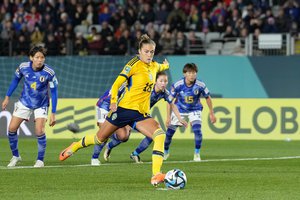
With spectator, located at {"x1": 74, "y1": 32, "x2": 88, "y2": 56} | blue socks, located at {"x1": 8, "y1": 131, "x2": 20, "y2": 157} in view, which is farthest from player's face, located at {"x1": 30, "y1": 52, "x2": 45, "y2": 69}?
spectator, located at {"x1": 74, "y1": 32, "x2": 88, "y2": 56}

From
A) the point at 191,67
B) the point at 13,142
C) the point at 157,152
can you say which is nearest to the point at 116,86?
the point at 157,152

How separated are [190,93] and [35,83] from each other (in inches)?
156

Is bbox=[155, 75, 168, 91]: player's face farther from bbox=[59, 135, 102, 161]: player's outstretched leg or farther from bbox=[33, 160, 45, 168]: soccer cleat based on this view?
bbox=[59, 135, 102, 161]: player's outstretched leg

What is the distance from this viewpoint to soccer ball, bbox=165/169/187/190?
12.5m

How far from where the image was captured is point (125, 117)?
1388cm

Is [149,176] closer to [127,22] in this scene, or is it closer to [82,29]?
[127,22]

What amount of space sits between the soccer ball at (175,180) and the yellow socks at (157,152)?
42 cm

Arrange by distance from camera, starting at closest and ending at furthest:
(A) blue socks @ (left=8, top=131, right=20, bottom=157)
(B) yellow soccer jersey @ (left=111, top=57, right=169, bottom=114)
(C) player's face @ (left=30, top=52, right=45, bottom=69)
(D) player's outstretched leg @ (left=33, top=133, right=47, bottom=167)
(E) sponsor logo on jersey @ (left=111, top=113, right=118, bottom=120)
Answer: (B) yellow soccer jersey @ (left=111, top=57, right=169, bottom=114) → (E) sponsor logo on jersey @ (left=111, top=113, right=118, bottom=120) → (C) player's face @ (left=30, top=52, right=45, bottom=69) → (D) player's outstretched leg @ (left=33, top=133, right=47, bottom=167) → (A) blue socks @ (left=8, top=131, right=20, bottom=157)

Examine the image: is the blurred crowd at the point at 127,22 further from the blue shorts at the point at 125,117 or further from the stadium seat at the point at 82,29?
the blue shorts at the point at 125,117

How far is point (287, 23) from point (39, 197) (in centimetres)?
2007

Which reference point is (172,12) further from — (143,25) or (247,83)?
(247,83)

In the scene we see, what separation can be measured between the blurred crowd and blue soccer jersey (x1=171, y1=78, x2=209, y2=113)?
36.2 feet

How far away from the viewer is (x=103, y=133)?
14.4m

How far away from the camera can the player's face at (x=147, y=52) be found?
44.3ft
